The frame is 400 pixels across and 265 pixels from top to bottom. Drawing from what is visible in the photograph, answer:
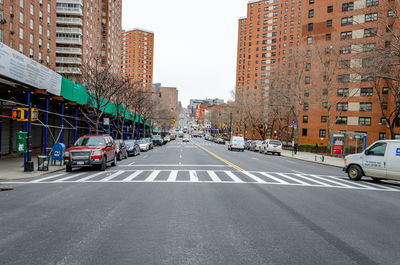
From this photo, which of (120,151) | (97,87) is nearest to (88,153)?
(120,151)

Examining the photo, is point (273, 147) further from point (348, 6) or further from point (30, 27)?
point (30, 27)

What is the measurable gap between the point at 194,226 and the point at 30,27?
166 feet

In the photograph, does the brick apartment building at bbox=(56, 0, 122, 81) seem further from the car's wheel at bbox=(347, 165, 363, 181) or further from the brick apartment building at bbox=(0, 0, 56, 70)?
the car's wheel at bbox=(347, 165, 363, 181)

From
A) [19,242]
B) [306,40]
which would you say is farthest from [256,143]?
[19,242]

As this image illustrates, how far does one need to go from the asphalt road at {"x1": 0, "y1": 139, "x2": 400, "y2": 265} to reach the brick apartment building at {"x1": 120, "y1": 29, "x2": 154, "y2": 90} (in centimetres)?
14142

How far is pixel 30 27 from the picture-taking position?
4394 centimetres

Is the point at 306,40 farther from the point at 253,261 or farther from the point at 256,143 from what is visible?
the point at 253,261

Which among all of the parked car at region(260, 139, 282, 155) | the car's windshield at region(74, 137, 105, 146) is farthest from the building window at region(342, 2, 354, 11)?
the car's windshield at region(74, 137, 105, 146)

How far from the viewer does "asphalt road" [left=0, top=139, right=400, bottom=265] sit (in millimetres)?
4125

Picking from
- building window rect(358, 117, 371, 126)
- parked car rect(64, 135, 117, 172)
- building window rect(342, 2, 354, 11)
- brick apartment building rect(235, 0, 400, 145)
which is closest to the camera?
parked car rect(64, 135, 117, 172)

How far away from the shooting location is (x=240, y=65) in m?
129

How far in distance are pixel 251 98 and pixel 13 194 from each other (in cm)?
5639

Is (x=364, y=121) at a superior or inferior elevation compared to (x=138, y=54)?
inferior

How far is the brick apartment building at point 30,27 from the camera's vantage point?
38.0m
